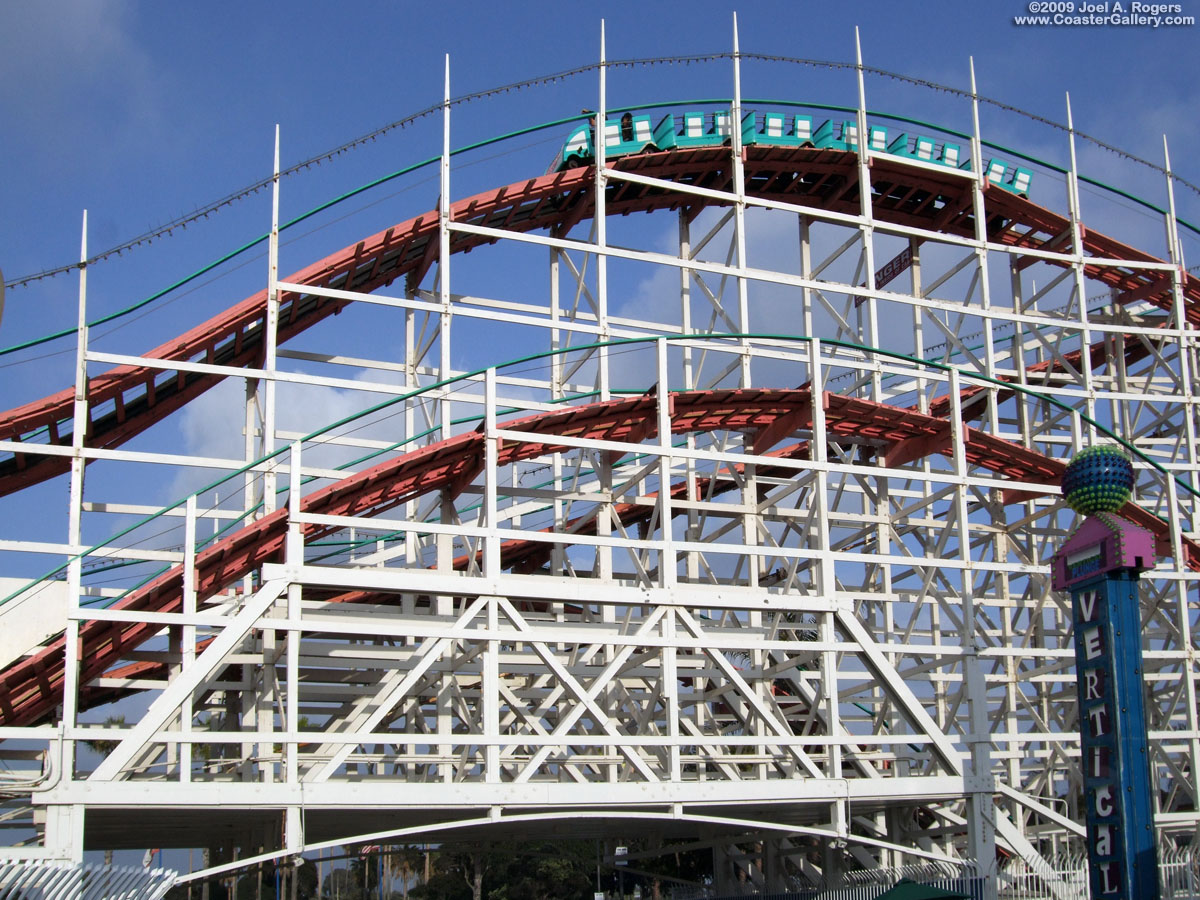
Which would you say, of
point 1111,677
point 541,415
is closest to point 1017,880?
point 1111,677

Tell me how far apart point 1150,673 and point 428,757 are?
15886mm

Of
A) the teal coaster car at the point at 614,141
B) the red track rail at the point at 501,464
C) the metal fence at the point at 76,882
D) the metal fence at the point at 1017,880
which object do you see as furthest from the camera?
the teal coaster car at the point at 614,141

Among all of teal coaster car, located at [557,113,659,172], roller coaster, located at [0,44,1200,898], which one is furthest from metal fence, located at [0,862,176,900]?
teal coaster car, located at [557,113,659,172]

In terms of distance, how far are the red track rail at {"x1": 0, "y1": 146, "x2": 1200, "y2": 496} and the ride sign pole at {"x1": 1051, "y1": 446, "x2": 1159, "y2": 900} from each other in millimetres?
12960

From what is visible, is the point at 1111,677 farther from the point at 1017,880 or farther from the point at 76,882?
the point at 76,882

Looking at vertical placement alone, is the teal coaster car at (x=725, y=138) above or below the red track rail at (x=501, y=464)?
above

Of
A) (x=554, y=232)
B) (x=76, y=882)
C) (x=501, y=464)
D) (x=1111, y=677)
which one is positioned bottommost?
(x=76, y=882)

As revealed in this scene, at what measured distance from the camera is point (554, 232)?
3216cm

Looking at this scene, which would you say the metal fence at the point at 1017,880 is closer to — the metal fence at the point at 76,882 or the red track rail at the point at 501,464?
the red track rail at the point at 501,464

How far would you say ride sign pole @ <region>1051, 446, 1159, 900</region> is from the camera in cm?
2016

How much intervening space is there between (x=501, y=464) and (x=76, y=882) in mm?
11561

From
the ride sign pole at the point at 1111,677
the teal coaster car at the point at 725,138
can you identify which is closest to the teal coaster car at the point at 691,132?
the teal coaster car at the point at 725,138

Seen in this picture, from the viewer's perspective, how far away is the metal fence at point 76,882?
48.0 feet

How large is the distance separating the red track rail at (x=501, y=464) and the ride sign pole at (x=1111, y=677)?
17.9 feet
